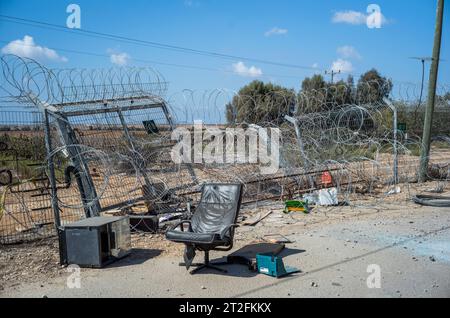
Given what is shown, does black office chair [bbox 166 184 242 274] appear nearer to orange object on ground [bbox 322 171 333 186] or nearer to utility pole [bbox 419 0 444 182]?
orange object on ground [bbox 322 171 333 186]

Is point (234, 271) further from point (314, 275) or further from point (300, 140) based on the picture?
point (300, 140)

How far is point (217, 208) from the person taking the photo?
6.34 m

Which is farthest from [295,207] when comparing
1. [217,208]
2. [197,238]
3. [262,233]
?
[197,238]

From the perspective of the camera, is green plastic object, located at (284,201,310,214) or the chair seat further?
green plastic object, located at (284,201,310,214)

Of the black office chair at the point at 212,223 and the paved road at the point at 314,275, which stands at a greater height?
the black office chair at the point at 212,223

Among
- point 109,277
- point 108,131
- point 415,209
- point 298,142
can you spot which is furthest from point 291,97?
point 109,277

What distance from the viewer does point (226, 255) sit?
628 centimetres

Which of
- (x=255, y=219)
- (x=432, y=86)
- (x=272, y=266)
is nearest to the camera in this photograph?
(x=272, y=266)

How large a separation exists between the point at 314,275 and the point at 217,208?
5.63 ft

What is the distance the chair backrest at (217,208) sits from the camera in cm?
611

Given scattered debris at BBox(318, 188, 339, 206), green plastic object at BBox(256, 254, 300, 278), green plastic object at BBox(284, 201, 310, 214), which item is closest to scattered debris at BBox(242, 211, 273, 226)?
green plastic object at BBox(284, 201, 310, 214)

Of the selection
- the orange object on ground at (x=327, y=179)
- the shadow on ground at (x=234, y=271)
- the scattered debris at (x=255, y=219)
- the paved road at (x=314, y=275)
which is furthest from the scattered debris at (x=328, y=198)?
the shadow on ground at (x=234, y=271)

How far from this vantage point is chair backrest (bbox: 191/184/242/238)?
20.0 ft

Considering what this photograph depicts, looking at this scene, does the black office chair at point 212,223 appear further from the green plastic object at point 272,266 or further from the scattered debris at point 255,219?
Result: the scattered debris at point 255,219
